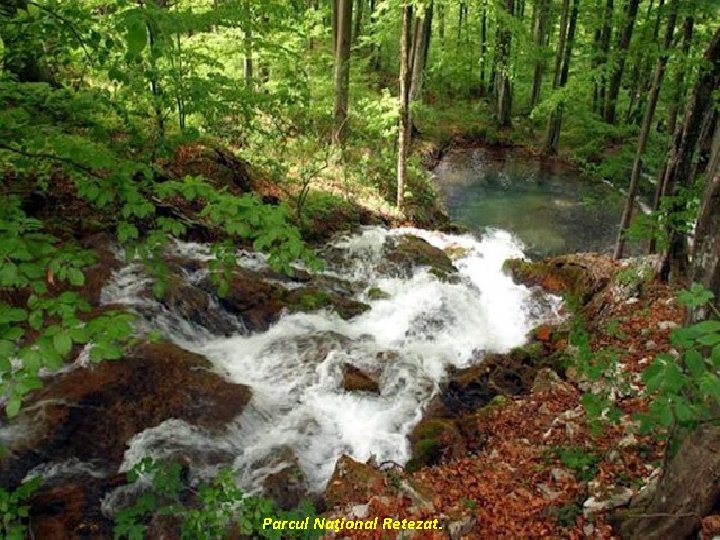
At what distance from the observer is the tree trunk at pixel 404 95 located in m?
11.4

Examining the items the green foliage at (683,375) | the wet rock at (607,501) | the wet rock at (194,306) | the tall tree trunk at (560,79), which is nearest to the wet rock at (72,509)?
the wet rock at (194,306)

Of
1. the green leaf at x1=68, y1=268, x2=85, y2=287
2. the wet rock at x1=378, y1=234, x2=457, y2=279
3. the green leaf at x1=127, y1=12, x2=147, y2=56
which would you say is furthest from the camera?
the wet rock at x1=378, y1=234, x2=457, y2=279

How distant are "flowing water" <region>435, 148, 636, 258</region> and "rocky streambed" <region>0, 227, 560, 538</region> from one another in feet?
13.6

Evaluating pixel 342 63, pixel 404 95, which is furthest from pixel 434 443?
pixel 342 63

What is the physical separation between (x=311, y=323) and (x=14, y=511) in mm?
4694

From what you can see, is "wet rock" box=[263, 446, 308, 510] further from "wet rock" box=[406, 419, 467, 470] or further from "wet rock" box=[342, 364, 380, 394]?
"wet rock" box=[342, 364, 380, 394]

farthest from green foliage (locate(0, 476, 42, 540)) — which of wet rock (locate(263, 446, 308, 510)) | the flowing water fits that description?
the flowing water

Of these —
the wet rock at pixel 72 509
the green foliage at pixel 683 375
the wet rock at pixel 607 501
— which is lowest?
the wet rock at pixel 72 509

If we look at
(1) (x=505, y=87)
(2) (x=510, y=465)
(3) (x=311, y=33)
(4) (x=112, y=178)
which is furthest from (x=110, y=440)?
(1) (x=505, y=87)

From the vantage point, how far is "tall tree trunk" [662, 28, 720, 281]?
6.78 metres

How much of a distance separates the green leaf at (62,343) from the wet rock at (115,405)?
399 centimetres

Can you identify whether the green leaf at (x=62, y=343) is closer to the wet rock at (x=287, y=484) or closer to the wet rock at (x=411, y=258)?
the wet rock at (x=287, y=484)

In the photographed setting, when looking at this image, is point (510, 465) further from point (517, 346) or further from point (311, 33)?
point (311, 33)

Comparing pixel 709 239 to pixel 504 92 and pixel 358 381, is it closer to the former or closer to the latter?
pixel 358 381
